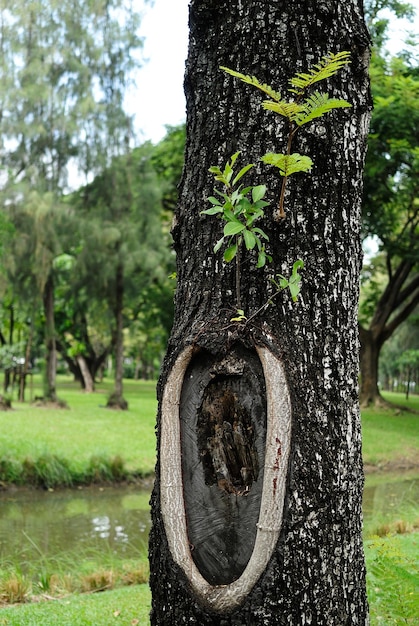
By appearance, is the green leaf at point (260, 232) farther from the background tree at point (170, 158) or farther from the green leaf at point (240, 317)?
the background tree at point (170, 158)

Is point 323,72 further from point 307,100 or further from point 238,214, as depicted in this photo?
point 238,214

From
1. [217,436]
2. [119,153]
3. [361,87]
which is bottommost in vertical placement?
[217,436]

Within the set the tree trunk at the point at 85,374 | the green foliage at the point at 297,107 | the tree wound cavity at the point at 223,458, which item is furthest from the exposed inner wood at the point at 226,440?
the tree trunk at the point at 85,374

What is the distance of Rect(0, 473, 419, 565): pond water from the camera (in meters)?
8.49

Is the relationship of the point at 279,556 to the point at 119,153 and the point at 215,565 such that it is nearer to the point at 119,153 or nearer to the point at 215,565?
the point at 215,565

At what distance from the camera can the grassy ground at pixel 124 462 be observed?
3.58 metres

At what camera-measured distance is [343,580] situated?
2.35 metres

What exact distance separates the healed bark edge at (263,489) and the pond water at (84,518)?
17.0 ft

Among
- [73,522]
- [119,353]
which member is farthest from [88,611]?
[119,353]

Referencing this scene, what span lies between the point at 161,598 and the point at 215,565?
0.23 metres

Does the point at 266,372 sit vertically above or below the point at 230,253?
below

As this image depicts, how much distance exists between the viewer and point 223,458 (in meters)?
2.42

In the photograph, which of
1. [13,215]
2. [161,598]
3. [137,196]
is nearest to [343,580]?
[161,598]

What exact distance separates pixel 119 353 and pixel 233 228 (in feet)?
65.6
